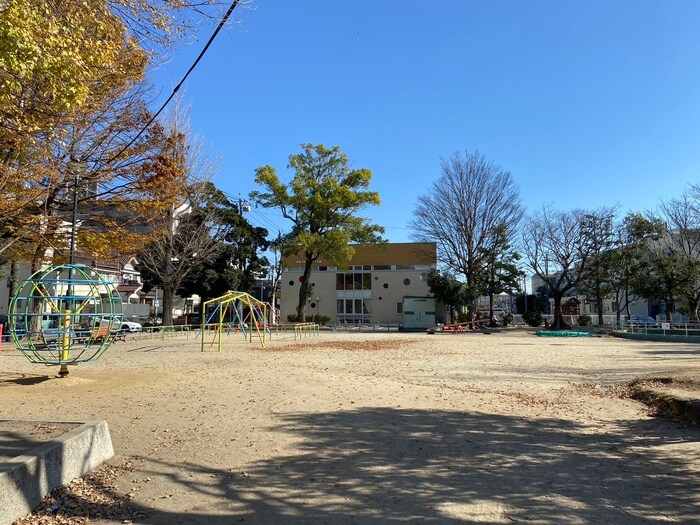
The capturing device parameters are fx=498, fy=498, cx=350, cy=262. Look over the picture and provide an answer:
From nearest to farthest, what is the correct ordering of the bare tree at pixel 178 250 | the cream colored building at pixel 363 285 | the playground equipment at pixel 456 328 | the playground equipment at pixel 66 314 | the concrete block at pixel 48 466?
the concrete block at pixel 48 466 → the playground equipment at pixel 66 314 → the bare tree at pixel 178 250 → the playground equipment at pixel 456 328 → the cream colored building at pixel 363 285

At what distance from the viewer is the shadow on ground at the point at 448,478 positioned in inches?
150

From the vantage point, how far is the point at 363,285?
50.0 meters

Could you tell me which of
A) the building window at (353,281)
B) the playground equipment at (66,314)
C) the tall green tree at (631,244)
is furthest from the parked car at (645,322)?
the playground equipment at (66,314)

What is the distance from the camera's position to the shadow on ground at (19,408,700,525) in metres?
3.80

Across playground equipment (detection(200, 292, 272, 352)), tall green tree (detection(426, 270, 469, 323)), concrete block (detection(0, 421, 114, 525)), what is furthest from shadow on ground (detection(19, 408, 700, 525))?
tall green tree (detection(426, 270, 469, 323))

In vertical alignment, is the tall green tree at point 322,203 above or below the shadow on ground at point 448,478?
above

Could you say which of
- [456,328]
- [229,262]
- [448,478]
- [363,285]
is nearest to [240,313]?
[229,262]

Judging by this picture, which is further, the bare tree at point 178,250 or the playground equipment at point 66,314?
the bare tree at point 178,250

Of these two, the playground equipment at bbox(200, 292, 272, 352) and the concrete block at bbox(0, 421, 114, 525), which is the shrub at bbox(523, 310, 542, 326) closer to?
the playground equipment at bbox(200, 292, 272, 352)

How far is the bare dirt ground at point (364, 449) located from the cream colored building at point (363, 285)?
37931 mm

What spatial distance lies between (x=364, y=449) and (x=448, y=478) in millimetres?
1154

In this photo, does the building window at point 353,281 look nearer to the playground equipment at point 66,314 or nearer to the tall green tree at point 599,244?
the tall green tree at point 599,244

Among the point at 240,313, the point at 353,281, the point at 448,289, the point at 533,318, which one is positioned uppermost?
the point at 353,281

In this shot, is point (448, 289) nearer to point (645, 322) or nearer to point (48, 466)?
point (645, 322)
